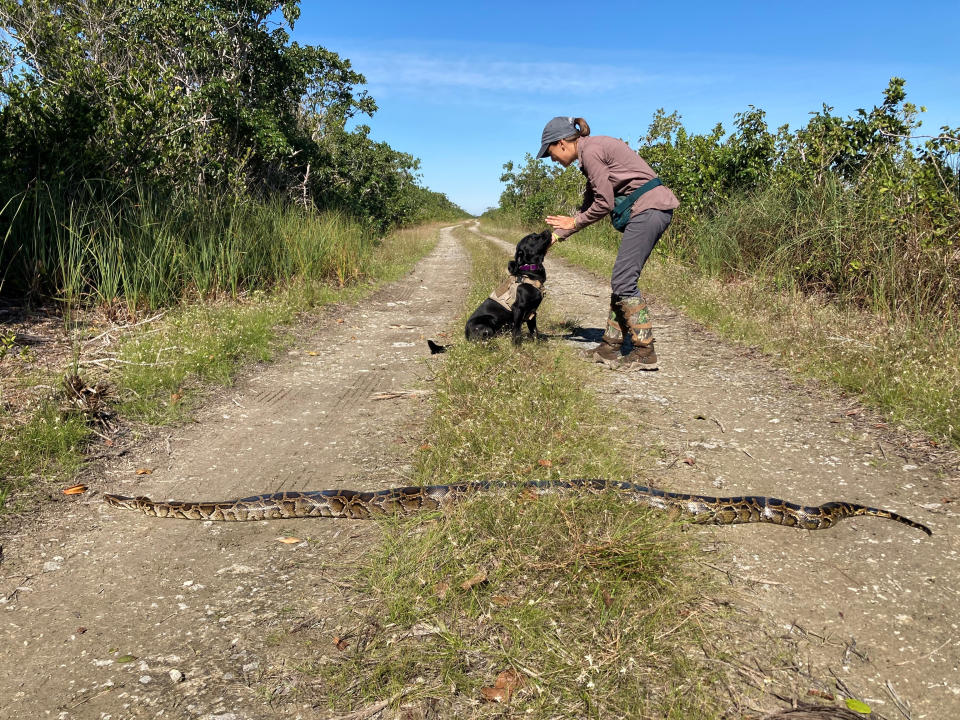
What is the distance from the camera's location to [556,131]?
5734 mm

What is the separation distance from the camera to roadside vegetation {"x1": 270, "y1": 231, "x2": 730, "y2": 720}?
2104mm

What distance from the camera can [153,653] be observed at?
2408 millimetres

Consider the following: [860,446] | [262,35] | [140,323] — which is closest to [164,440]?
[140,323]

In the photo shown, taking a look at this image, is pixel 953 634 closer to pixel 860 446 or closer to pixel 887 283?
pixel 860 446

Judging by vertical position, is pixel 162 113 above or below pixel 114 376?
above

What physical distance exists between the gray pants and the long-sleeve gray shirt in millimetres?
78

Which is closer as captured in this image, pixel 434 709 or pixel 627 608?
pixel 434 709

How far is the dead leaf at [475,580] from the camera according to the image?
2621 millimetres

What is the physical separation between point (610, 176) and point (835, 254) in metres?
4.10

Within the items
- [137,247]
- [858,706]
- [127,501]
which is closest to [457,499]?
[858,706]

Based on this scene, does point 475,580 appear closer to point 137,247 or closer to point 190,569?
point 190,569

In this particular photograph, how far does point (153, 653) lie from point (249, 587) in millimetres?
488

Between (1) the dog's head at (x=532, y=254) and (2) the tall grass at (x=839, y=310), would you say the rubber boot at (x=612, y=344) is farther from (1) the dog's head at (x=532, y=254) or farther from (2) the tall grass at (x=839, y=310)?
(2) the tall grass at (x=839, y=310)

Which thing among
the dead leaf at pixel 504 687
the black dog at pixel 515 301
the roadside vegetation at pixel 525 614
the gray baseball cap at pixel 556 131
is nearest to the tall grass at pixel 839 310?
the black dog at pixel 515 301
